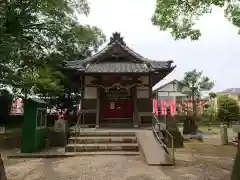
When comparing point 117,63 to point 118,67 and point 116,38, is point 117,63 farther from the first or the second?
point 116,38

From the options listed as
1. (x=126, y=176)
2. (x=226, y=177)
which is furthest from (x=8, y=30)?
(x=226, y=177)

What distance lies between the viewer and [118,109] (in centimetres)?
1739

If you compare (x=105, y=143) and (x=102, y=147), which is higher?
(x=105, y=143)

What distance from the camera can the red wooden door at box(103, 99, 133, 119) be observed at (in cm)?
1738

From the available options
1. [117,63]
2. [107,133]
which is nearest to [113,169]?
[107,133]

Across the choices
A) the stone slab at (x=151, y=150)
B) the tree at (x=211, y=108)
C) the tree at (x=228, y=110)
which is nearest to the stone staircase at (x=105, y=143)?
the stone slab at (x=151, y=150)

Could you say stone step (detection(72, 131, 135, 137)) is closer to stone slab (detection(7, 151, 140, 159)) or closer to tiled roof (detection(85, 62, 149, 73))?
stone slab (detection(7, 151, 140, 159))

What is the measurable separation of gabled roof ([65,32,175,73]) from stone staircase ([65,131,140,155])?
15.3 feet

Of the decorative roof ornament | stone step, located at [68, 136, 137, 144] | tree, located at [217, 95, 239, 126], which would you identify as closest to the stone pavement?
stone step, located at [68, 136, 137, 144]

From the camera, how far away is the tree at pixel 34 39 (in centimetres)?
988

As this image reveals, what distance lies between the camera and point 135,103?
1619 cm

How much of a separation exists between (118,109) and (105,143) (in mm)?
5397

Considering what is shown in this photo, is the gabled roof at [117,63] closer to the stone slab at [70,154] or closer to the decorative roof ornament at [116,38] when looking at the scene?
the decorative roof ornament at [116,38]

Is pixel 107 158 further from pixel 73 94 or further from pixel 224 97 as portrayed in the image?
pixel 224 97
